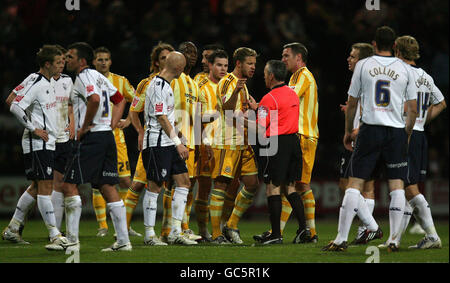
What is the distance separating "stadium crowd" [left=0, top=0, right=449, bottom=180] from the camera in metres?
16.2

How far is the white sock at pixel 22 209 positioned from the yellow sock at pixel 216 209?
2380 mm

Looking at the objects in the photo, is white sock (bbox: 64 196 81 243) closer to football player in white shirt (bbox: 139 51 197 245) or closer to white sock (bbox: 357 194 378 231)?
football player in white shirt (bbox: 139 51 197 245)

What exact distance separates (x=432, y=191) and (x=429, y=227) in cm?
718

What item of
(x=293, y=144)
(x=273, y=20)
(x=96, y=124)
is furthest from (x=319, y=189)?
(x=96, y=124)

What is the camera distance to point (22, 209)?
9711 millimetres

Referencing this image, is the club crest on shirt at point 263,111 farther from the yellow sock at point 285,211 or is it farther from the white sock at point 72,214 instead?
the white sock at point 72,214

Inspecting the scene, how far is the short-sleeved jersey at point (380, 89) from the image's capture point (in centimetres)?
785

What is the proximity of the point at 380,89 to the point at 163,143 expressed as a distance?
2616 mm

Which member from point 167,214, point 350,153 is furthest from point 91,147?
point 350,153

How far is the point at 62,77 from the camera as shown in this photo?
Result: 10.2 m

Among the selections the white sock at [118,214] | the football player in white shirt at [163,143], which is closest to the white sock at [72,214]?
the white sock at [118,214]

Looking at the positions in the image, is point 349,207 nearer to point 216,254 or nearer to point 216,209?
point 216,254

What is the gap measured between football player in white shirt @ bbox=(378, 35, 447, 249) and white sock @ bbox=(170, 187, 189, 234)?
2456mm

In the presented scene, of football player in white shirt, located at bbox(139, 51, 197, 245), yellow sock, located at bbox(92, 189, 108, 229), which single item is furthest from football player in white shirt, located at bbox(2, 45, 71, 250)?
yellow sock, located at bbox(92, 189, 108, 229)
